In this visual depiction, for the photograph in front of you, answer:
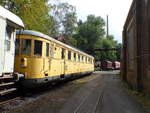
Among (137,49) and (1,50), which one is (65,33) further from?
(1,50)

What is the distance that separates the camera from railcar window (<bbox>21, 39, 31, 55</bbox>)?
36.1ft

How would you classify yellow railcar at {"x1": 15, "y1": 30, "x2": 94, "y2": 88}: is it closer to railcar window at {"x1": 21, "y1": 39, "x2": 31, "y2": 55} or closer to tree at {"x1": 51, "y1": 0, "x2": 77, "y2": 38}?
railcar window at {"x1": 21, "y1": 39, "x2": 31, "y2": 55}

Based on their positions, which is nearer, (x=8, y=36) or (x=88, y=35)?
(x=8, y=36)

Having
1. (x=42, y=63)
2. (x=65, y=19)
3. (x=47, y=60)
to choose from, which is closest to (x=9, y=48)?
(x=42, y=63)

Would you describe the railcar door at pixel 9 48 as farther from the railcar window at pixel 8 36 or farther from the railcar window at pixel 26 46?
the railcar window at pixel 26 46

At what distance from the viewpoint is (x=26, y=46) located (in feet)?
36.6

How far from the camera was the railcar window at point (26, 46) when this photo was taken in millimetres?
11008

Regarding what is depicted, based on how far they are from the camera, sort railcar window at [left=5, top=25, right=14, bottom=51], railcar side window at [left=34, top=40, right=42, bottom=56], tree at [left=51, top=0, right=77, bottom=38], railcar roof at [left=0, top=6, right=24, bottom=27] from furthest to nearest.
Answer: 1. tree at [left=51, top=0, right=77, bottom=38]
2. railcar side window at [left=34, top=40, right=42, bottom=56]
3. railcar window at [left=5, top=25, right=14, bottom=51]
4. railcar roof at [left=0, top=6, right=24, bottom=27]

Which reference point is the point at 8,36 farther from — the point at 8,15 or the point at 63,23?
the point at 63,23

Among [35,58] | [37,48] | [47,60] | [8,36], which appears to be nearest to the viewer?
[8,36]

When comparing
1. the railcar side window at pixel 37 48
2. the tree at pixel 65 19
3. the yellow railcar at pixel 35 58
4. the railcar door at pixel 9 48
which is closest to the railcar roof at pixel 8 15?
the railcar door at pixel 9 48

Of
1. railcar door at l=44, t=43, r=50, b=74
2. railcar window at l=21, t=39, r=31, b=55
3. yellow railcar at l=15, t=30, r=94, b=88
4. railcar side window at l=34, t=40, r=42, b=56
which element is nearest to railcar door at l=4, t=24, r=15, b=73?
yellow railcar at l=15, t=30, r=94, b=88

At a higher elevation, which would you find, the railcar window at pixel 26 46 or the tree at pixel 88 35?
the tree at pixel 88 35

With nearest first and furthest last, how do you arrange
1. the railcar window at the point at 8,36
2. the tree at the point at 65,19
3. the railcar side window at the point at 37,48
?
the railcar window at the point at 8,36 → the railcar side window at the point at 37,48 → the tree at the point at 65,19
